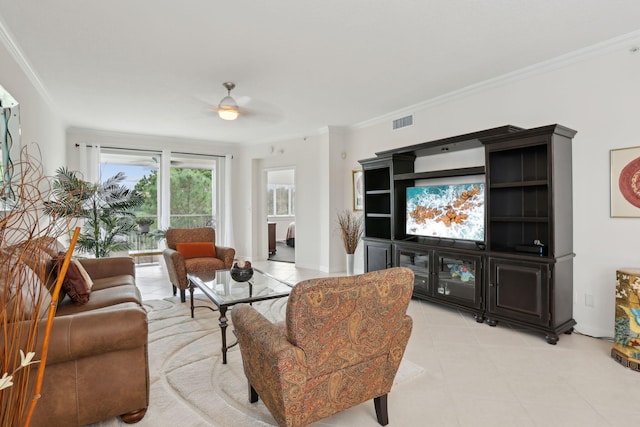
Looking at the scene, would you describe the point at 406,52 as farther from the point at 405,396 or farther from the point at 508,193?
the point at 405,396

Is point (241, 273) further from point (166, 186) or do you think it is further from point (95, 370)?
point (166, 186)

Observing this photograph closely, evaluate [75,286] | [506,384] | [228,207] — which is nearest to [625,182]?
[506,384]

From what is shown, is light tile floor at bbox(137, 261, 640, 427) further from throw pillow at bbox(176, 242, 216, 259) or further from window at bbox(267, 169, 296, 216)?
window at bbox(267, 169, 296, 216)

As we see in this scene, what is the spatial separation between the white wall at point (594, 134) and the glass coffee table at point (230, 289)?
282 centimetres

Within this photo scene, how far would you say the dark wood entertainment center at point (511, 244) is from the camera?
9.98 feet

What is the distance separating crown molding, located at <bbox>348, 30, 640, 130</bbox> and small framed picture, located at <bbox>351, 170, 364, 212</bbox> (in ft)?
4.21

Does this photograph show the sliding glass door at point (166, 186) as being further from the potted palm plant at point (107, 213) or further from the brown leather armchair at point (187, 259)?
the brown leather armchair at point (187, 259)

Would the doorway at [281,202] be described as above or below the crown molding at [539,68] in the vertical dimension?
below

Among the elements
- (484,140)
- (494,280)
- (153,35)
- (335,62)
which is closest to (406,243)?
(494,280)

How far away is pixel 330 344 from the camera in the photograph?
5.09 ft

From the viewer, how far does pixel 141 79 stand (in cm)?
379

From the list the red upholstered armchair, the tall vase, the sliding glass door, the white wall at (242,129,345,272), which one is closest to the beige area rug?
the red upholstered armchair

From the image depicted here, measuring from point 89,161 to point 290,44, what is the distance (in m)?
4.94

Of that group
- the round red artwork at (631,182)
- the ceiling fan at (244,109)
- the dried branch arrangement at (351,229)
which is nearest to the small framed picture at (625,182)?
the round red artwork at (631,182)
